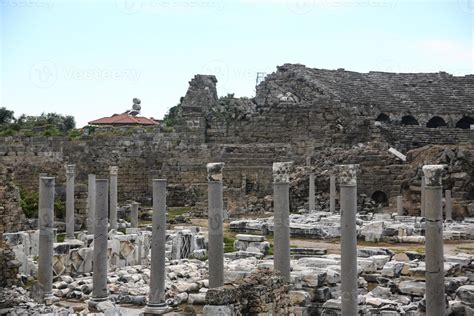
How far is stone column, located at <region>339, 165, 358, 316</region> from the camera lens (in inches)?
431

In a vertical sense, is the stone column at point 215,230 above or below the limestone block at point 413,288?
above

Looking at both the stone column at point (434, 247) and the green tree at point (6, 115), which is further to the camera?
the green tree at point (6, 115)

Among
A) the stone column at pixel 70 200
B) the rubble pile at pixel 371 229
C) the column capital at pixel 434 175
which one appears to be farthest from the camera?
the rubble pile at pixel 371 229

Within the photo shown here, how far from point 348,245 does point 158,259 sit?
3493mm

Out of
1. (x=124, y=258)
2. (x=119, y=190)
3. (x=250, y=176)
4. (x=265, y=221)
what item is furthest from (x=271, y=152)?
(x=124, y=258)

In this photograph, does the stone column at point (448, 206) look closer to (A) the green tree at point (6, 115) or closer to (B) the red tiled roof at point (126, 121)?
(B) the red tiled roof at point (126, 121)

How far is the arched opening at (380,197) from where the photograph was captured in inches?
1255

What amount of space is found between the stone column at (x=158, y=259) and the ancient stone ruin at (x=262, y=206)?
0.02 m

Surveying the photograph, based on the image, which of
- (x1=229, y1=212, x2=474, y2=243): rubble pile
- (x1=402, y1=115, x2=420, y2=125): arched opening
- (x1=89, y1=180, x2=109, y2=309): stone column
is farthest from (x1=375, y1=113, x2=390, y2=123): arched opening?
(x1=89, y1=180, x2=109, y2=309): stone column

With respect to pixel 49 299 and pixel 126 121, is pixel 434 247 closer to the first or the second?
pixel 49 299

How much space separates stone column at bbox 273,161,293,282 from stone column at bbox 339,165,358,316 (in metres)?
1.28

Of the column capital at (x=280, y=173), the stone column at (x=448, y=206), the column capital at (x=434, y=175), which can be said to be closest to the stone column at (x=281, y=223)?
the column capital at (x=280, y=173)

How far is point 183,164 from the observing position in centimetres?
3409

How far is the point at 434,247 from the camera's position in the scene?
11164 millimetres
